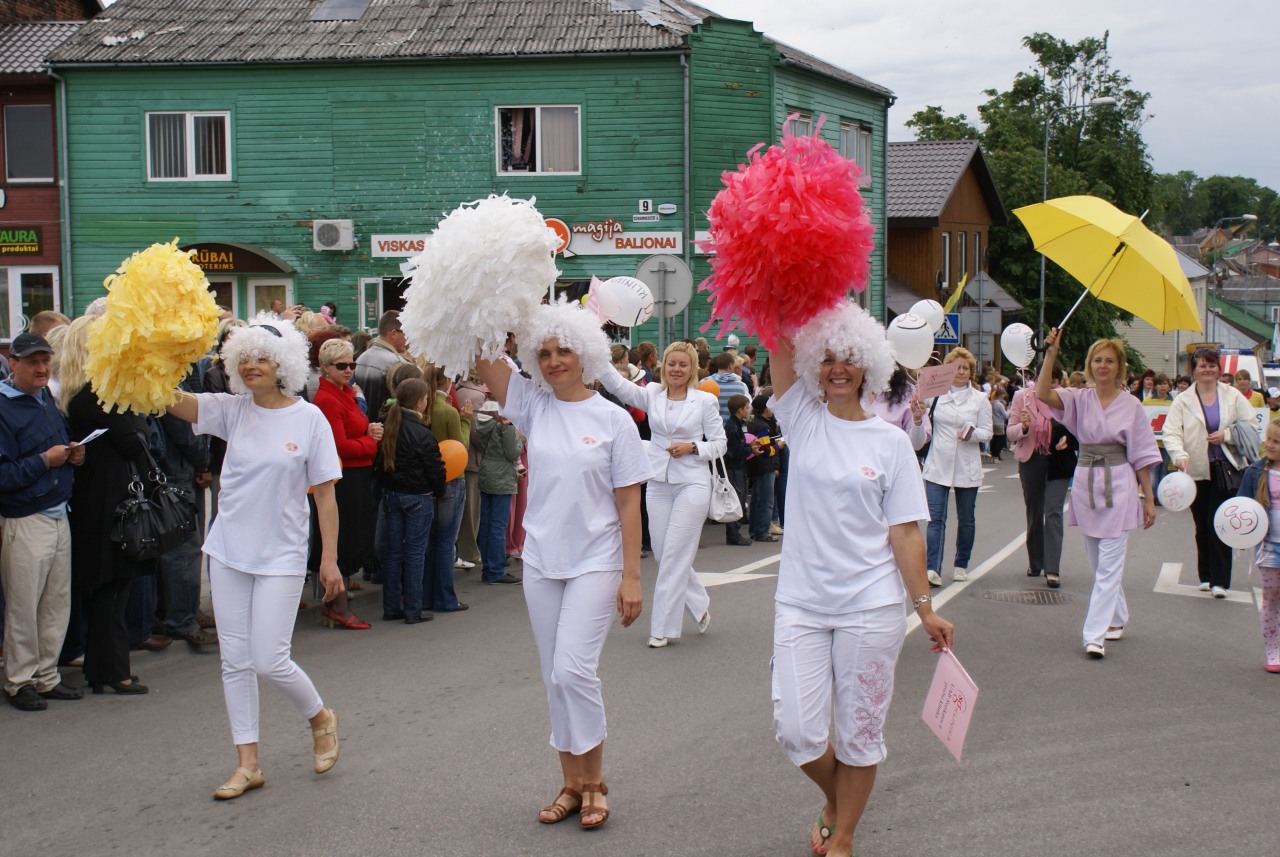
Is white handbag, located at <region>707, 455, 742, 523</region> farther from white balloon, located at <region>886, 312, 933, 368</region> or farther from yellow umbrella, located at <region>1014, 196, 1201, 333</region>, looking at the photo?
yellow umbrella, located at <region>1014, 196, 1201, 333</region>

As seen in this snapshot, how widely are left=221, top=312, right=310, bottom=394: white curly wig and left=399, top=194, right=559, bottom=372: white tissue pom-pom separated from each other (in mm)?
767

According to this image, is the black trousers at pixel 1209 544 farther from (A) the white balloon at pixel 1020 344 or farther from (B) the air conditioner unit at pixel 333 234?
(B) the air conditioner unit at pixel 333 234

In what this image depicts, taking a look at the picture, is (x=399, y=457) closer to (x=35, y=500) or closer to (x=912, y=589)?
(x=35, y=500)

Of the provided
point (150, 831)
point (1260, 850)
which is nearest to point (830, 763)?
point (1260, 850)

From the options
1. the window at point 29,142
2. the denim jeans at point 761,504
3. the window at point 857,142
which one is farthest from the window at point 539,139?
the denim jeans at point 761,504

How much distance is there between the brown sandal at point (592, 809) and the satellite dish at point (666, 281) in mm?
11190

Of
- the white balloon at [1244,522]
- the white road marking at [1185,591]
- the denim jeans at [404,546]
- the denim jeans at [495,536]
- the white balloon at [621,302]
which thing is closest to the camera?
the white balloon at [1244,522]

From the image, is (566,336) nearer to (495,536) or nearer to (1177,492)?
(495,536)

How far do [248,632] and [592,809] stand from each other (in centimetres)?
167

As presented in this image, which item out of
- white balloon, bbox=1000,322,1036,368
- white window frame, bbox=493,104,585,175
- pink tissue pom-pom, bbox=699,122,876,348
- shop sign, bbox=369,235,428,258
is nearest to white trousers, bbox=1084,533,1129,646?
white balloon, bbox=1000,322,1036,368

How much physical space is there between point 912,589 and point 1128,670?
392 cm

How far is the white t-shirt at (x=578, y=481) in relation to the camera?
16.3ft

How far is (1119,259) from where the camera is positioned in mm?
7734

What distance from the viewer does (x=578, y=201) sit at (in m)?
25.1
